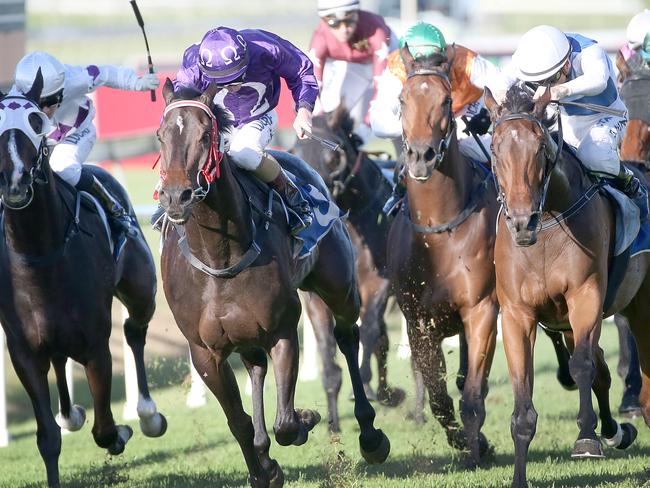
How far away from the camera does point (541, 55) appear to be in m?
6.33

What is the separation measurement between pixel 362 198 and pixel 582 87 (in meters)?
3.49

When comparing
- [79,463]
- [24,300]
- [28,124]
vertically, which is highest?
[28,124]

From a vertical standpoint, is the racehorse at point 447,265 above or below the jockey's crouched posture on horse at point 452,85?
below

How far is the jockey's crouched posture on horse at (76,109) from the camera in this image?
6961mm

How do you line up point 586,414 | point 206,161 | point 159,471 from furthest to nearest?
point 159,471 → point 586,414 → point 206,161

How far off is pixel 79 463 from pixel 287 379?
2608mm

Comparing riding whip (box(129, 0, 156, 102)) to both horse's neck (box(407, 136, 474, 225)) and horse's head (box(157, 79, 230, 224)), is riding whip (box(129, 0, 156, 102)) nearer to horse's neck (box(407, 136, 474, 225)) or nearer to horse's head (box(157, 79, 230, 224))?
horse's head (box(157, 79, 230, 224))

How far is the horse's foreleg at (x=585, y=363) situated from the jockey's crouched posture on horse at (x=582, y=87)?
0.83 metres

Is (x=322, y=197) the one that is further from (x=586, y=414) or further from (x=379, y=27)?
(x=379, y=27)

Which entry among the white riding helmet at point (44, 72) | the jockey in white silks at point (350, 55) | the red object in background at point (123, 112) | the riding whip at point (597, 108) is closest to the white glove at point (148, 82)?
the white riding helmet at point (44, 72)

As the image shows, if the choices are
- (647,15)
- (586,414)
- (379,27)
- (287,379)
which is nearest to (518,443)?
(586,414)

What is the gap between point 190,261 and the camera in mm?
5863

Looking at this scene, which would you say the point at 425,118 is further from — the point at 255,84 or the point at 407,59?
the point at 255,84

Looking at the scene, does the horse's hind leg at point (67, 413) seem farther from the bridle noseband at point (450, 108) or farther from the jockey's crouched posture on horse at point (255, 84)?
the bridle noseband at point (450, 108)
